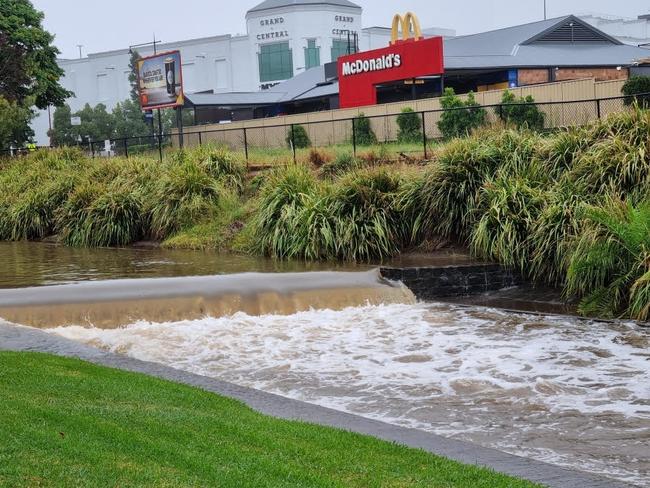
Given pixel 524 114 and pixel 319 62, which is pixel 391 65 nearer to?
pixel 524 114

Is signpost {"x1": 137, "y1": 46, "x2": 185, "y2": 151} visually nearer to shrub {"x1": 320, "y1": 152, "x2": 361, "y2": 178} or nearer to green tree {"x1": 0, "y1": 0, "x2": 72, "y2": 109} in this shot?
green tree {"x1": 0, "y1": 0, "x2": 72, "y2": 109}

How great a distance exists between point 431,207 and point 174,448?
1240 cm

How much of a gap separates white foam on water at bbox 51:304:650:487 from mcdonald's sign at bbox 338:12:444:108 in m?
27.4

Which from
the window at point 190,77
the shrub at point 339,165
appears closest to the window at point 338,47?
the window at point 190,77

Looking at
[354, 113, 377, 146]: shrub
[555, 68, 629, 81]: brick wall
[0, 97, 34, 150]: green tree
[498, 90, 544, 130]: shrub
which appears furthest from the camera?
[555, 68, 629, 81]: brick wall

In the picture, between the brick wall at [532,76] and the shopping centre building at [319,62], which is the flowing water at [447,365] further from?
the brick wall at [532,76]

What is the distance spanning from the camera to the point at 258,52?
104 metres

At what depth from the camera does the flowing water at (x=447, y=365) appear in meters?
7.96

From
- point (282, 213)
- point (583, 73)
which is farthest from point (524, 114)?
point (583, 73)

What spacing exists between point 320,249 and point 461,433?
10.0m

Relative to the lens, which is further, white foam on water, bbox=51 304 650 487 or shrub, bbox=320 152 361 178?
shrub, bbox=320 152 361 178

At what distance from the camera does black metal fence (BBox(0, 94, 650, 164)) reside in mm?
24395

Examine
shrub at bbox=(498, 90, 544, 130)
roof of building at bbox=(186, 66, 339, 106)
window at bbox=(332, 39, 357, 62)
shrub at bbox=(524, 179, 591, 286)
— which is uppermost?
window at bbox=(332, 39, 357, 62)

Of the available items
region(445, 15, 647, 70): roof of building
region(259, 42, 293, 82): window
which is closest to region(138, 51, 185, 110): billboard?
region(445, 15, 647, 70): roof of building
